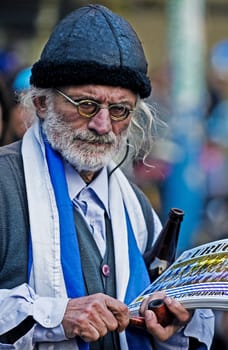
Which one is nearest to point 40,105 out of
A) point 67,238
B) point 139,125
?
point 139,125

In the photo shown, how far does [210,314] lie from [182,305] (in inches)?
14.7

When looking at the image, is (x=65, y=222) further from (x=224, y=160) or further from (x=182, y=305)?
(x=224, y=160)

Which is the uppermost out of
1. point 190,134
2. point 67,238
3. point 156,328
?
point 67,238

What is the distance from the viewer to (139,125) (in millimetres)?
3918

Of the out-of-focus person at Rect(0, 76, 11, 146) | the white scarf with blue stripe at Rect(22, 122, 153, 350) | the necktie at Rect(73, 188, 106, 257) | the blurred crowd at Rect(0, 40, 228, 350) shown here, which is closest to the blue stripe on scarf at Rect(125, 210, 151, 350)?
the white scarf with blue stripe at Rect(22, 122, 153, 350)

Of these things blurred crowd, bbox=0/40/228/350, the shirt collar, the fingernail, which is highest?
the shirt collar

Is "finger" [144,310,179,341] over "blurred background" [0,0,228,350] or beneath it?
over

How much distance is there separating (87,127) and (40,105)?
24cm

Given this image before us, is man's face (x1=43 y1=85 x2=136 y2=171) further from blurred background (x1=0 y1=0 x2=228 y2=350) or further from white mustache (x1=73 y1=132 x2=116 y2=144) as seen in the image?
blurred background (x1=0 y1=0 x2=228 y2=350)

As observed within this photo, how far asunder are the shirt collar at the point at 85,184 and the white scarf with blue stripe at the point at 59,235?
0.12 feet

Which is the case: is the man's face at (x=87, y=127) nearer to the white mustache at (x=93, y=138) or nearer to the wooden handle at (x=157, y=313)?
the white mustache at (x=93, y=138)

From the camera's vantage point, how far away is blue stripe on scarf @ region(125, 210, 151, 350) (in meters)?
3.55

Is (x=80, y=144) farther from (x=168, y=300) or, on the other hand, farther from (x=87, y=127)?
(x=168, y=300)

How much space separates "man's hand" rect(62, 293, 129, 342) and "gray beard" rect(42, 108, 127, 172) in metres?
0.50
